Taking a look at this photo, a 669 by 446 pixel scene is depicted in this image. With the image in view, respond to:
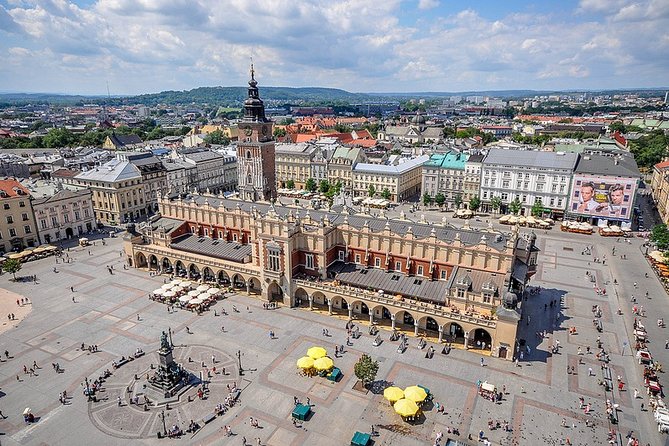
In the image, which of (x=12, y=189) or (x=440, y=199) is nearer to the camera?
(x=12, y=189)

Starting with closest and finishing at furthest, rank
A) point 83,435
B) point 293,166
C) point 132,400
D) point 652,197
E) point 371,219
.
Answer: point 83,435 < point 132,400 < point 371,219 < point 652,197 < point 293,166

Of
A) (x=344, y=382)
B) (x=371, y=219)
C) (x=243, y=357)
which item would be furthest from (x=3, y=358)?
(x=371, y=219)

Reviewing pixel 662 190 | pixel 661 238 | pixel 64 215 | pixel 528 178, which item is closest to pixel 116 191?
pixel 64 215

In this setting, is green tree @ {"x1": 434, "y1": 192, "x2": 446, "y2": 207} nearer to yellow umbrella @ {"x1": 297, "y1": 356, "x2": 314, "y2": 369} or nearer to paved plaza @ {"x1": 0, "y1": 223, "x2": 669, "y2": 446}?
paved plaza @ {"x1": 0, "y1": 223, "x2": 669, "y2": 446}

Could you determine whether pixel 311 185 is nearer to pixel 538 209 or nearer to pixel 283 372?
pixel 538 209

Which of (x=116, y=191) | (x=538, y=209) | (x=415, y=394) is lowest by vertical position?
(x=415, y=394)

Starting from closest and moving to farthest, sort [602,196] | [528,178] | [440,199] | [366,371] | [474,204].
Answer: [366,371], [602,196], [528,178], [474,204], [440,199]

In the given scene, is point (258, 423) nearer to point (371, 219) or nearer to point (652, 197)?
point (371, 219)

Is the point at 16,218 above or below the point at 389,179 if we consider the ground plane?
below
